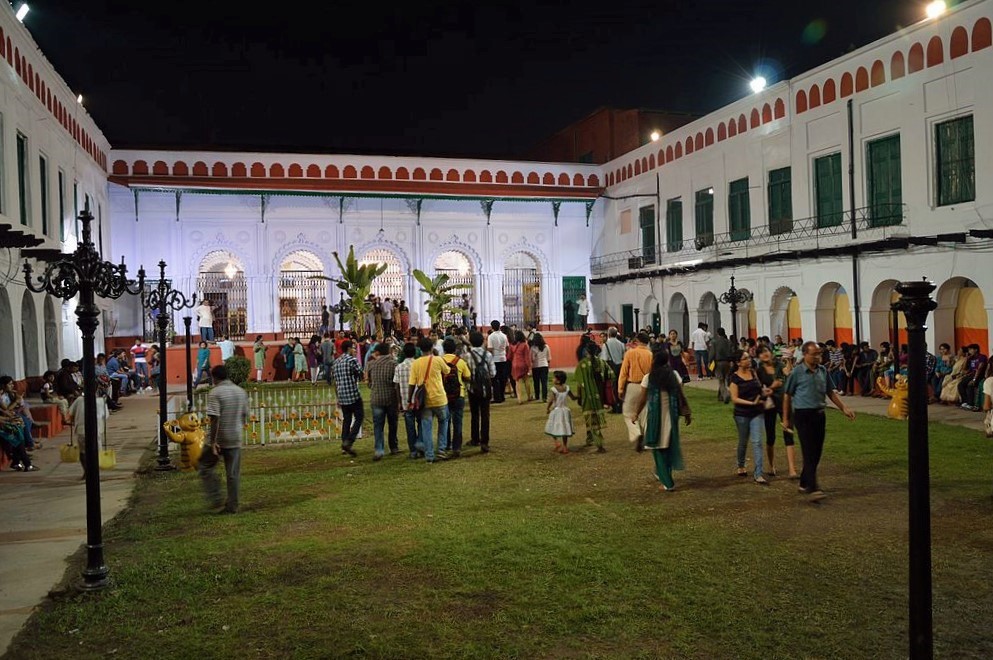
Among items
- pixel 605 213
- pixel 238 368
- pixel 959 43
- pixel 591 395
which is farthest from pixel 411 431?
pixel 605 213

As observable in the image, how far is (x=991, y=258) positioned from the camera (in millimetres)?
16828

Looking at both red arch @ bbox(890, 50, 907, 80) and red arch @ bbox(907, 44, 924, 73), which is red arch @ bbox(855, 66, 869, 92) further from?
red arch @ bbox(907, 44, 924, 73)

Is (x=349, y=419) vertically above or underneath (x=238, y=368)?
underneath

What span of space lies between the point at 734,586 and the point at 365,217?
87.7 ft

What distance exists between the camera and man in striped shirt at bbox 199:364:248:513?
27.9 feet

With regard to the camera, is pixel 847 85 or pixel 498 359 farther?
pixel 847 85

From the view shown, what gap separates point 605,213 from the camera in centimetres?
3397

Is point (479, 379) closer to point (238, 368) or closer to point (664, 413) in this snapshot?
point (664, 413)

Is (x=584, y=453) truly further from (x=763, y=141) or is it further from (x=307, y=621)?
(x=763, y=141)

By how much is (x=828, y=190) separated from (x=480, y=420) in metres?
13.8

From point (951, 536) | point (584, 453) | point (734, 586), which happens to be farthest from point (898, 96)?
point (734, 586)

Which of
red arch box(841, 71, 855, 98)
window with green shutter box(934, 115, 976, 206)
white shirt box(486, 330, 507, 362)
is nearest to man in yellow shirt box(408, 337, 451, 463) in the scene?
white shirt box(486, 330, 507, 362)

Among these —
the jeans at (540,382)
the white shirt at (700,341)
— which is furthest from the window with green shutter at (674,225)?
the jeans at (540,382)

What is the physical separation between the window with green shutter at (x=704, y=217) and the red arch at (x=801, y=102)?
4.60 metres
